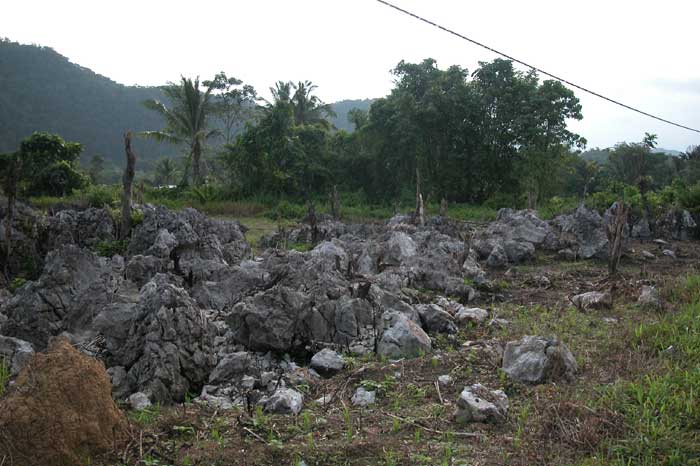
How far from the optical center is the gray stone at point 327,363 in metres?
4.75

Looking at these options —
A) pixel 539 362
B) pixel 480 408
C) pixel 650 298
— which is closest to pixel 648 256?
pixel 650 298

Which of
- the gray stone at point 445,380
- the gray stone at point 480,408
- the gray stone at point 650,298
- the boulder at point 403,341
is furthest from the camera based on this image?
the gray stone at point 650,298

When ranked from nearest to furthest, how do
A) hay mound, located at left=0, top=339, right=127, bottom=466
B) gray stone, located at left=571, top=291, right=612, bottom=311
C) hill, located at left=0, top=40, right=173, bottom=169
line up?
hay mound, located at left=0, top=339, right=127, bottom=466, gray stone, located at left=571, top=291, right=612, bottom=311, hill, located at left=0, top=40, right=173, bottom=169

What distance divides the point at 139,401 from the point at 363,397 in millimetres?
1489

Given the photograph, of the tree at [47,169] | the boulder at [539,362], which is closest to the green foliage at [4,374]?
→ the boulder at [539,362]

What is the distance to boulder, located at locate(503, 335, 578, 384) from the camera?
4262 mm

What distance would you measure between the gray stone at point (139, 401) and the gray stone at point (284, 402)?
765 mm

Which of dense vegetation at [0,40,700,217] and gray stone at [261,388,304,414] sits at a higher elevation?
dense vegetation at [0,40,700,217]

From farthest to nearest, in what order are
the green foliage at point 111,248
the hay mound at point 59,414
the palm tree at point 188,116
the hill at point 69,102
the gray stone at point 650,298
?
1. the hill at point 69,102
2. the palm tree at point 188,116
3. the green foliage at point 111,248
4. the gray stone at point 650,298
5. the hay mound at point 59,414

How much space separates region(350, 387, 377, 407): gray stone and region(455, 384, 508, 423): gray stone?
2.03ft

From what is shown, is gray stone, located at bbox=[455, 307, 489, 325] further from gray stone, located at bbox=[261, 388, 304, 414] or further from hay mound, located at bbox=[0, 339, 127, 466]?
hay mound, located at bbox=[0, 339, 127, 466]

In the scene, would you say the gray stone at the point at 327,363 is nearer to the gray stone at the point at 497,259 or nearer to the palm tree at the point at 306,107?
the gray stone at the point at 497,259

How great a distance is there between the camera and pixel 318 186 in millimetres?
28625

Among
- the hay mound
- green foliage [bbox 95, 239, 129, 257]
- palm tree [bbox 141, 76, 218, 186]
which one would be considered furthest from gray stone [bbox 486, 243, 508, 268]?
palm tree [bbox 141, 76, 218, 186]
